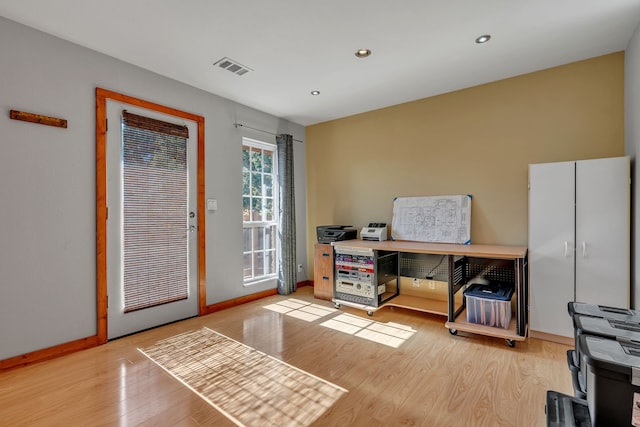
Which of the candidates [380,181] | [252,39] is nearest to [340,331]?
[380,181]

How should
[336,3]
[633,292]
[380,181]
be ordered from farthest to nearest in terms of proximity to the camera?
[380,181] < [633,292] < [336,3]

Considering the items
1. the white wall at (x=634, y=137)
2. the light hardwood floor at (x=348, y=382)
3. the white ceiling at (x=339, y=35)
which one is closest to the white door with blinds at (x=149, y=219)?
the light hardwood floor at (x=348, y=382)

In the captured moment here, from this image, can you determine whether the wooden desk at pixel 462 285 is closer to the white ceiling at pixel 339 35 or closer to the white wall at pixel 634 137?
the white wall at pixel 634 137

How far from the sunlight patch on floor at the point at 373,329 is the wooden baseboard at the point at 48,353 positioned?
2.11 metres

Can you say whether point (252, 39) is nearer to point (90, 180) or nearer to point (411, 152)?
point (90, 180)

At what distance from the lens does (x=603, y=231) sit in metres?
2.40

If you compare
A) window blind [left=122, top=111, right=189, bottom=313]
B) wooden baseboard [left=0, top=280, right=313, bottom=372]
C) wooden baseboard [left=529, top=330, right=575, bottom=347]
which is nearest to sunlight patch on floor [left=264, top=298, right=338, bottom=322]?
window blind [left=122, top=111, right=189, bottom=313]

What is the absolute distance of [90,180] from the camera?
102 inches

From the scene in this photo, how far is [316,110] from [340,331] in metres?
2.89

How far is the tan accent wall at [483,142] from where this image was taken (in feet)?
8.97

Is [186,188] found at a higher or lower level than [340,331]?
higher

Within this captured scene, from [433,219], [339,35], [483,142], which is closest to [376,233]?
[433,219]

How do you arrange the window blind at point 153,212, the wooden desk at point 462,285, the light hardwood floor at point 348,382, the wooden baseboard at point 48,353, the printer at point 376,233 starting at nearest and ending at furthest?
the light hardwood floor at point 348,382, the wooden baseboard at point 48,353, the wooden desk at point 462,285, the window blind at point 153,212, the printer at point 376,233

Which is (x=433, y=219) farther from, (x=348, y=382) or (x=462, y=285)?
(x=348, y=382)
